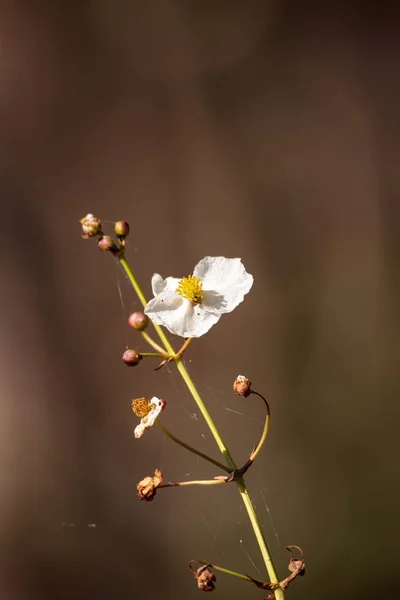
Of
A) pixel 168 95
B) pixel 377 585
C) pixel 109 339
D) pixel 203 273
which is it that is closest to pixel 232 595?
pixel 377 585

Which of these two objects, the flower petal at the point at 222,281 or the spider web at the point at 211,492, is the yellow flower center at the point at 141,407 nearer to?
the flower petal at the point at 222,281

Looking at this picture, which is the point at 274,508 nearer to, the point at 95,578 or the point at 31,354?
the point at 95,578

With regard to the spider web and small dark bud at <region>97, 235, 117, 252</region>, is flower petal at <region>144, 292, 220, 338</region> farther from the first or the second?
the spider web

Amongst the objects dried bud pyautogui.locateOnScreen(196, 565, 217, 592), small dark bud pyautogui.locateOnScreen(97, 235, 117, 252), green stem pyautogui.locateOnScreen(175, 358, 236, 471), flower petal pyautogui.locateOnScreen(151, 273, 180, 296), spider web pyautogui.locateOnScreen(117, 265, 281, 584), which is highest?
small dark bud pyautogui.locateOnScreen(97, 235, 117, 252)

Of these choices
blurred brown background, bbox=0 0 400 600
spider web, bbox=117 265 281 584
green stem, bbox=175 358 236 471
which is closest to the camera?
green stem, bbox=175 358 236 471

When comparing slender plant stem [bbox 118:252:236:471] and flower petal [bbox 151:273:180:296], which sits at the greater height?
flower petal [bbox 151:273:180:296]

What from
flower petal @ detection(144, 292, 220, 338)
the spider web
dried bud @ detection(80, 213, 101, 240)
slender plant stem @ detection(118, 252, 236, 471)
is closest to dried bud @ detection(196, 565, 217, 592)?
slender plant stem @ detection(118, 252, 236, 471)

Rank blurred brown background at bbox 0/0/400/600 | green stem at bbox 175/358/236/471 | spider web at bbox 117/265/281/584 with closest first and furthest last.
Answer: green stem at bbox 175/358/236/471, spider web at bbox 117/265/281/584, blurred brown background at bbox 0/0/400/600

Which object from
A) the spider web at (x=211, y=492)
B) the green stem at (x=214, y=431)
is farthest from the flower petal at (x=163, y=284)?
the spider web at (x=211, y=492)
